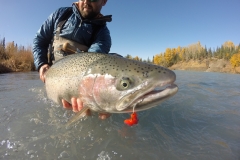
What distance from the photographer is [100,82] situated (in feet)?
6.12

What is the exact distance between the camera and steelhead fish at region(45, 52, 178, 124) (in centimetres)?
157

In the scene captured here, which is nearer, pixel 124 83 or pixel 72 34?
pixel 124 83

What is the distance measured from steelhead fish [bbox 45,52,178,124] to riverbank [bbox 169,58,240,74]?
57.1 m

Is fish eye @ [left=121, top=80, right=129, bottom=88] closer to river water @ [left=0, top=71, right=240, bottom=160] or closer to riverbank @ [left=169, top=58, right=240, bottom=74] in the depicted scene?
river water @ [left=0, top=71, right=240, bottom=160]

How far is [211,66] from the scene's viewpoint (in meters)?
59.2

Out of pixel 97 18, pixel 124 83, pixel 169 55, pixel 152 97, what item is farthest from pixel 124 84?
pixel 169 55

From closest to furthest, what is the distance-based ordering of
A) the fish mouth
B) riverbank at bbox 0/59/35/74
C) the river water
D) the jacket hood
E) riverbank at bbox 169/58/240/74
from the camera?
the fish mouth → the river water → the jacket hood → riverbank at bbox 0/59/35/74 → riverbank at bbox 169/58/240/74

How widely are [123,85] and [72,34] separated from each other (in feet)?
8.10

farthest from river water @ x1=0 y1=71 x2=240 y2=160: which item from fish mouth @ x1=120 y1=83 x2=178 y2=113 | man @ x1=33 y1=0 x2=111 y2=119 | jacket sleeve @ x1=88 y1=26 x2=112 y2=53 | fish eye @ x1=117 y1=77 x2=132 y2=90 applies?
jacket sleeve @ x1=88 y1=26 x2=112 y2=53

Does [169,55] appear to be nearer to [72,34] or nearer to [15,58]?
[15,58]

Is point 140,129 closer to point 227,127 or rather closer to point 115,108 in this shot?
point 115,108

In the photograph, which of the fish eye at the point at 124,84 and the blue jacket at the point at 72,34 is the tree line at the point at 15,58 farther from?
the fish eye at the point at 124,84

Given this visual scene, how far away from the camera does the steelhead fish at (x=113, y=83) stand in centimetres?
157

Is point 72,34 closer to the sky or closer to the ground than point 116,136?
closer to the sky
